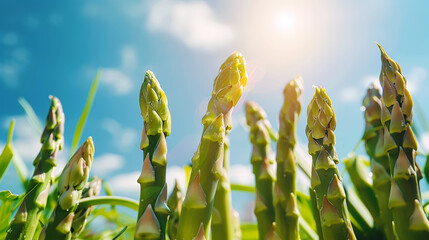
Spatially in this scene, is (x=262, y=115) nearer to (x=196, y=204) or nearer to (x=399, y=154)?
(x=399, y=154)

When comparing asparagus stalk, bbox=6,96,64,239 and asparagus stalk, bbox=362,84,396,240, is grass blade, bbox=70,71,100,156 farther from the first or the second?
asparagus stalk, bbox=362,84,396,240

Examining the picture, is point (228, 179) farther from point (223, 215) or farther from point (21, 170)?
point (21, 170)

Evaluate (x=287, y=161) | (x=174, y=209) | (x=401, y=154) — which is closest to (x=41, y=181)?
(x=174, y=209)

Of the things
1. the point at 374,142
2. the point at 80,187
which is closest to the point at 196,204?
the point at 80,187

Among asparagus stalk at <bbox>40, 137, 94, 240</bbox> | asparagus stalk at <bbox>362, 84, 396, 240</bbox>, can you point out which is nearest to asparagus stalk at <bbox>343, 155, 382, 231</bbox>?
asparagus stalk at <bbox>362, 84, 396, 240</bbox>

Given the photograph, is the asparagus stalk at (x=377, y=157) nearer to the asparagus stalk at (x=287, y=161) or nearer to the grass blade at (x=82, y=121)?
the asparagus stalk at (x=287, y=161)
